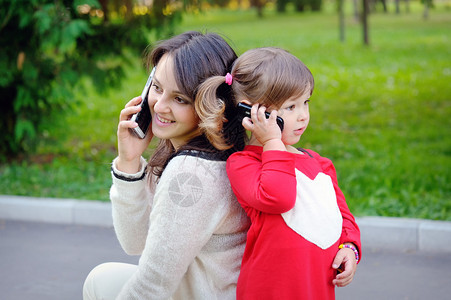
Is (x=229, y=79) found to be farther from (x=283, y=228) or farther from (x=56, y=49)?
(x=56, y=49)

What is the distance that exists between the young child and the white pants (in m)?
0.47

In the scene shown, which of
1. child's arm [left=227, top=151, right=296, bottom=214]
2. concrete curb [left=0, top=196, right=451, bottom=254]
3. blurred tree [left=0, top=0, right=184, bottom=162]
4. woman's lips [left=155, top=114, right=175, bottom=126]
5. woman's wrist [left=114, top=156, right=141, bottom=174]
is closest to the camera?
child's arm [left=227, top=151, right=296, bottom=214]

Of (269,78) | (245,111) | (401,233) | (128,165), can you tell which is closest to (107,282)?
(128,165)

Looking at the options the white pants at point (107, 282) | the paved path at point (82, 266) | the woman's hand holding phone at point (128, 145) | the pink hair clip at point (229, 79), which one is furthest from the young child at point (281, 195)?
the paved path at point (82, 266)

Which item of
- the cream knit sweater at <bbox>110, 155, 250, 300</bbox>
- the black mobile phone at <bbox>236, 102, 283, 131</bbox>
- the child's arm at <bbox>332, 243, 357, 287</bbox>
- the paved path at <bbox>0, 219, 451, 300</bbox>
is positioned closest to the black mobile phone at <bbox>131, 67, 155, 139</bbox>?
the cream knit sweater at <bbox>110, 155, 250, 300</bbox>

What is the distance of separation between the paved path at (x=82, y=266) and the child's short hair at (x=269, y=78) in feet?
8.08

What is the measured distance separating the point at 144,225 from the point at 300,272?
670 millimetres

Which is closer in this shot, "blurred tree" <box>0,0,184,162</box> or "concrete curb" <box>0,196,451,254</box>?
"concrete curb" <box>0,196,451,254</box>

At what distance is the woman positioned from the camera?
1768mm

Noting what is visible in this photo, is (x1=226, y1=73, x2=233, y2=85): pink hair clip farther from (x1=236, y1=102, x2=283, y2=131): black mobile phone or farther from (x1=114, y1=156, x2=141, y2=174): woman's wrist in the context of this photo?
(x1=114, y1=156, x2=141, y2=174): woman's wrist

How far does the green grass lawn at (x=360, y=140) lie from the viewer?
18.4ft

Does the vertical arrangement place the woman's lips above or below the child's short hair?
below

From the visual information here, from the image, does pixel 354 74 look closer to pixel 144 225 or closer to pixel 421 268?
pixel 421 268

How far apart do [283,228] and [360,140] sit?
6239mm
